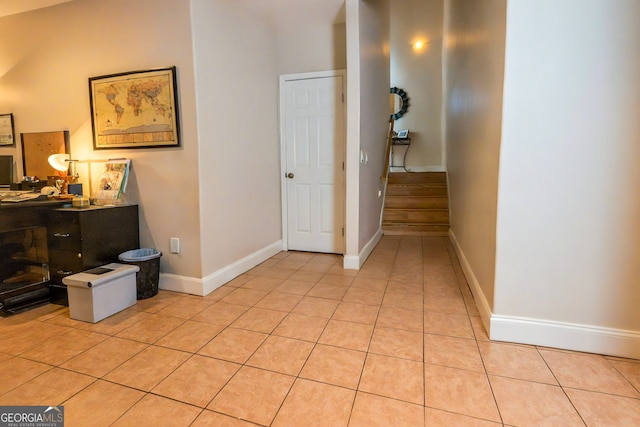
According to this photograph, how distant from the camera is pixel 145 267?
2320 mm

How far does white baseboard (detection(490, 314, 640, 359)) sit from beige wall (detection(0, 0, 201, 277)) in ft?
6.83

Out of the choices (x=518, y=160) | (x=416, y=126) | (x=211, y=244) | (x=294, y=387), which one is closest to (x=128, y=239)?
(x=211, y=244)

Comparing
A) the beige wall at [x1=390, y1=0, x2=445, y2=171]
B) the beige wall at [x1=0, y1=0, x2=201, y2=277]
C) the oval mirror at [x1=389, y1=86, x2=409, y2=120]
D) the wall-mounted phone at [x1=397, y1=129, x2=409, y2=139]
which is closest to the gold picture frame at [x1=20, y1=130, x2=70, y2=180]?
the beige wall at [x1=0, y1=0, x2=201, y2=277]

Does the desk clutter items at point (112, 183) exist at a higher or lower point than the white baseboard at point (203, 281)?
higher

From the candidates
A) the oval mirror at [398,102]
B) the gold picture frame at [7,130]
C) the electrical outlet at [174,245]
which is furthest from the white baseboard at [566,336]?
the oval mirror at [398,102]

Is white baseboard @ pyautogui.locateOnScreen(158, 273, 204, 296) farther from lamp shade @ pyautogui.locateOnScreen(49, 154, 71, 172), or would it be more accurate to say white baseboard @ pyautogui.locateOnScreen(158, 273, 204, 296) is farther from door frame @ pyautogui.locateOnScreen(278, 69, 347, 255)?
door frame @ pyautogui.locateOnScreen(278, 69, 347, 255)

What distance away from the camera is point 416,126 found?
6.24 meters

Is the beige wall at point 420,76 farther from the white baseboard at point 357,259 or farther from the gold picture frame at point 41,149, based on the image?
the gold picture frame at point 41,149

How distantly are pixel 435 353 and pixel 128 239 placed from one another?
2.33 metres

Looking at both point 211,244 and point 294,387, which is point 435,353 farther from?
point 211,244

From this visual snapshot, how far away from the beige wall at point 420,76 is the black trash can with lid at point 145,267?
16.9ft

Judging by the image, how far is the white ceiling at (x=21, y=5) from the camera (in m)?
2.61

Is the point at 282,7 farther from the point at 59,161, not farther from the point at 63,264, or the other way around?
the point at 63,264

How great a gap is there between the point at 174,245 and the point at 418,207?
354 centimetres
